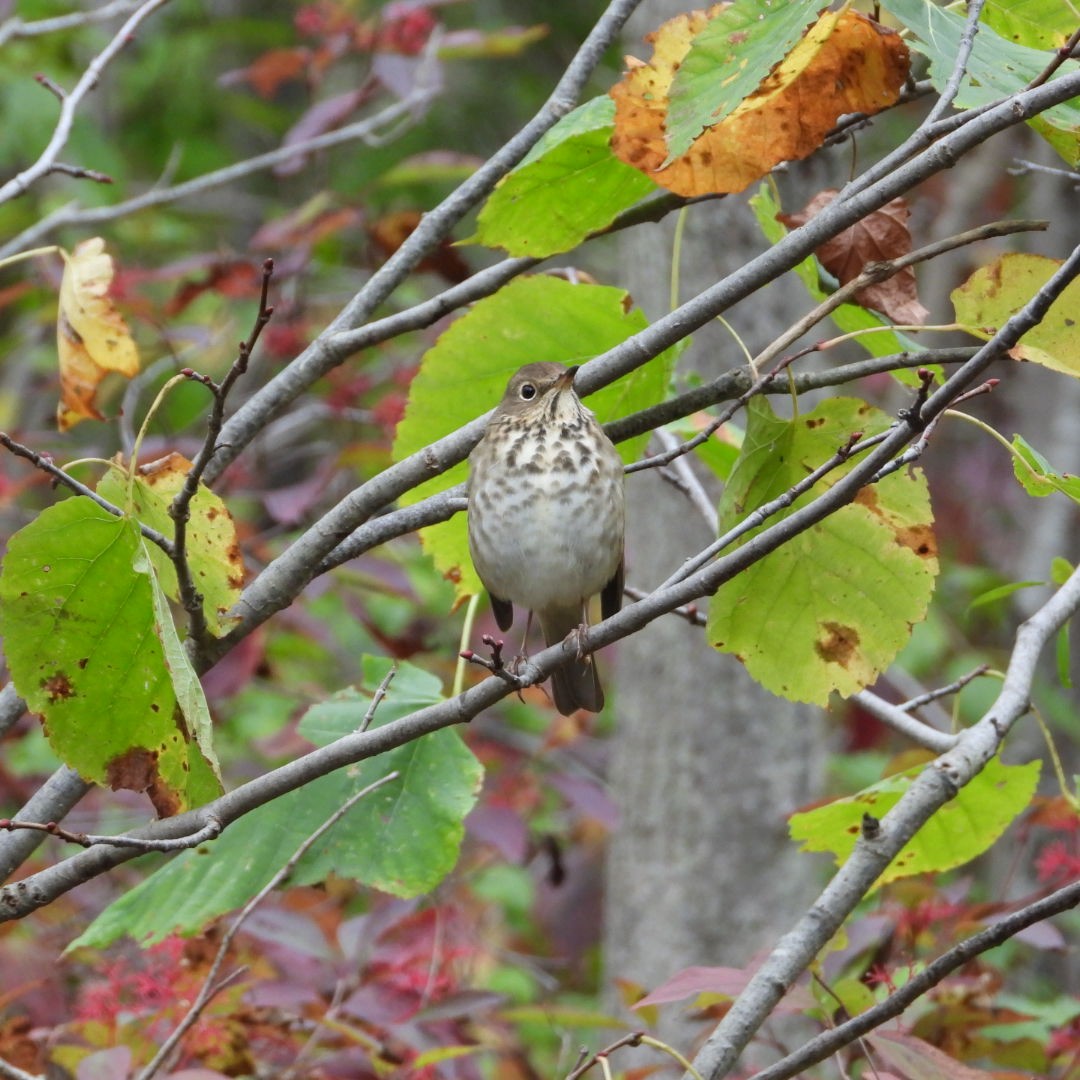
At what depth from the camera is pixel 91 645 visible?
1795 millimetres

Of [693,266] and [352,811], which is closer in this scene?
[352,811]

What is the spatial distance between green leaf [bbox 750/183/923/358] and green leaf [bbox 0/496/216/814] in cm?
100

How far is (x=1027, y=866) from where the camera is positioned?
5516 millimetres

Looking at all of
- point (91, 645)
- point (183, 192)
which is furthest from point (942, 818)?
point (183, 192)

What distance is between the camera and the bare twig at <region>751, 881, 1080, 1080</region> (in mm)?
1627

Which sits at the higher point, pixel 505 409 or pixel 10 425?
pixel 505 409

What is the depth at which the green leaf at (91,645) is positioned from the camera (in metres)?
1.77

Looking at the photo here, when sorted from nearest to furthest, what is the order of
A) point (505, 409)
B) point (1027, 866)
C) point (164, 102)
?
point (505, 409), point (1027, 866), point (164, 102)

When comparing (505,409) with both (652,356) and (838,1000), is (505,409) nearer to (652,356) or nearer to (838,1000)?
(652,356)

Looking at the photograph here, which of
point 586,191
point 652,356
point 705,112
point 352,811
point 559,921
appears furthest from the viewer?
point 559,921

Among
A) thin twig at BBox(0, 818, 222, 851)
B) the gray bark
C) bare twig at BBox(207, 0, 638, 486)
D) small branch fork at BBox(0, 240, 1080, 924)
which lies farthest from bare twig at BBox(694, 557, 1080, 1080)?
the gray bark

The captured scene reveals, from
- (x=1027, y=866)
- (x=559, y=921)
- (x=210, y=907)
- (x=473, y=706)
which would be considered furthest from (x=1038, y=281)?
(x=1027, y=866)

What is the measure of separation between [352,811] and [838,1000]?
83cm

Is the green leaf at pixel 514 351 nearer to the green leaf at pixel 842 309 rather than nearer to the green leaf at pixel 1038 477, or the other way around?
the green leaf at pixel 842 309
